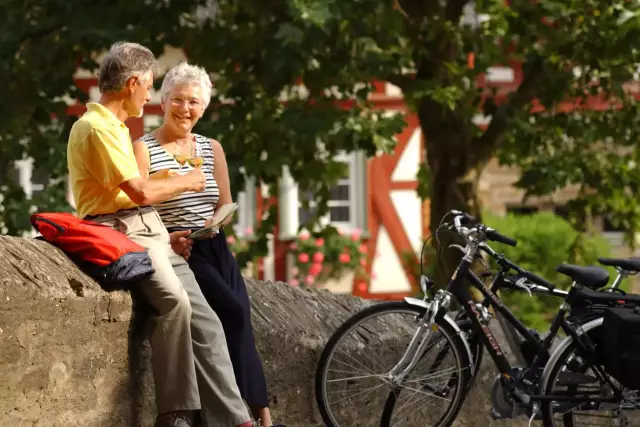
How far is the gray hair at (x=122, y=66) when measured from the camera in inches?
168


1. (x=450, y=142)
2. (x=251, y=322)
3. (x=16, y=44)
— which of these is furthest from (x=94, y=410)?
(x=450, y=142)

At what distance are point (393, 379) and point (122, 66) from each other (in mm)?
1857

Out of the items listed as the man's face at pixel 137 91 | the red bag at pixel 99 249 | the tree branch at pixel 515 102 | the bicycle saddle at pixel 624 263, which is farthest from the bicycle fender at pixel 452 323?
the tree branch at pixel 515 102

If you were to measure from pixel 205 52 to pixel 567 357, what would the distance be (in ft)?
15.7

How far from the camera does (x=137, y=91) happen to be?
170 inches

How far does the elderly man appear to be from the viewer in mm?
4215

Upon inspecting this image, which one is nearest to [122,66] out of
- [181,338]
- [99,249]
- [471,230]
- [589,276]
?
[99,249]

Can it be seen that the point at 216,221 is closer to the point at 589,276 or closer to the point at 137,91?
the point at 137,91

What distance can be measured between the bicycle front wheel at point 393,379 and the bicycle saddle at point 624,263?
2.15 ft

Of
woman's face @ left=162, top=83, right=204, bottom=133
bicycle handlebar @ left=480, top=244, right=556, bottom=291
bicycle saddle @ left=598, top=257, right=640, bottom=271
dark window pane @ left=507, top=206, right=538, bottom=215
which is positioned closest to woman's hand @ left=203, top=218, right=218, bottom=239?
woman's face @ left=162, top=83, right=204, bottom=133

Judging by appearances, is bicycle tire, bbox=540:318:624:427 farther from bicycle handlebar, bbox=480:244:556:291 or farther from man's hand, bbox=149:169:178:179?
man's hand, bbox=149:169:178:179

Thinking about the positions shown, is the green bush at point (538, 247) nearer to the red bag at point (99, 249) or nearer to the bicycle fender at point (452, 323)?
the bicycle fender at point (452, 323)

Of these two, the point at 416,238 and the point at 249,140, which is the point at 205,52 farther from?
the point at 416,238

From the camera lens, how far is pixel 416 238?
2095cm
